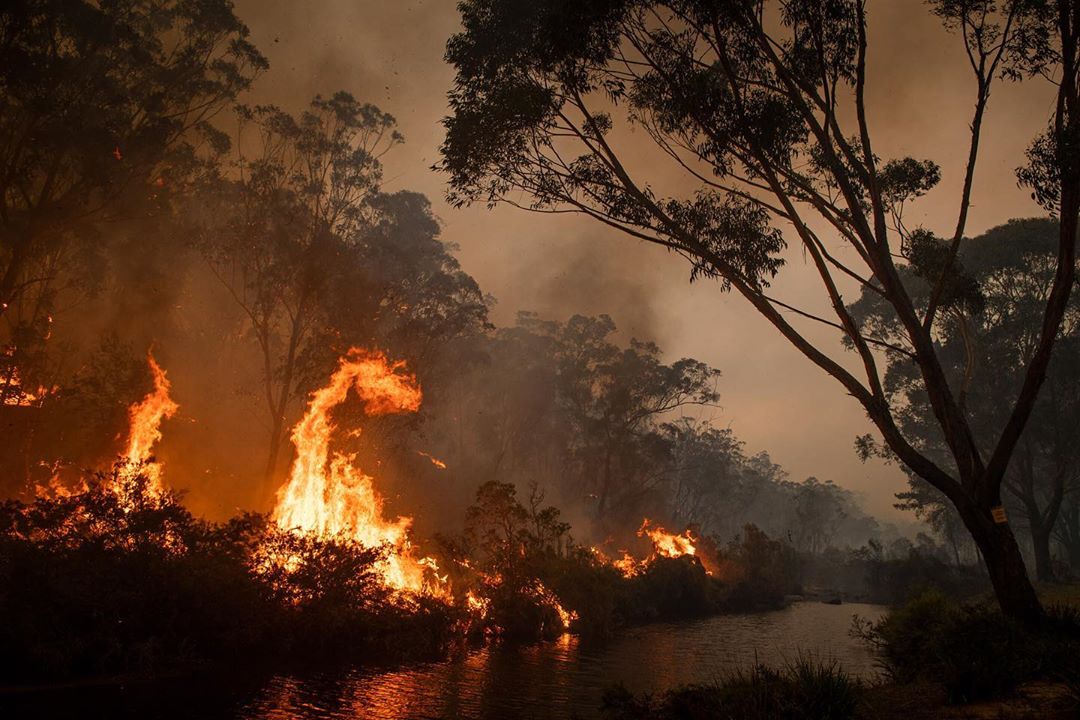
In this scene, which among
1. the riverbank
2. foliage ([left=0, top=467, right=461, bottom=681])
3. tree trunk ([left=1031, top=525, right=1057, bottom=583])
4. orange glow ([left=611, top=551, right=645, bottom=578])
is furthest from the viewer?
tree trunk ([left=1031, top=525, right=1057, bottom=583])

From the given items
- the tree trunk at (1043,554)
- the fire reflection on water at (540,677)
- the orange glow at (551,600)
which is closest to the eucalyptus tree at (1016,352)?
the tree trunk at (1043,554)

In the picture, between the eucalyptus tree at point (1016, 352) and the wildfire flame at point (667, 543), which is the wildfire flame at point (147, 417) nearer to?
the wildfire flame at point (667, 543)

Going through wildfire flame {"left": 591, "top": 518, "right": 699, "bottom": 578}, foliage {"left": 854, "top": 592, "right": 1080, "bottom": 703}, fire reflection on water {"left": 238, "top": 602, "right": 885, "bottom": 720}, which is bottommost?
fire reflection on water {"left": 238, "top": 602, "right": 885, "bottom": 720}

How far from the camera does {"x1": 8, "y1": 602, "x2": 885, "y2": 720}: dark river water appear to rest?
11.2m

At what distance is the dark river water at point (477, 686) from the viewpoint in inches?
440

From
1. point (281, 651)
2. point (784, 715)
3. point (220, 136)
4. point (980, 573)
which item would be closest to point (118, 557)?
point (281, 651)

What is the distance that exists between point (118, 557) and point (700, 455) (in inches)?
2936

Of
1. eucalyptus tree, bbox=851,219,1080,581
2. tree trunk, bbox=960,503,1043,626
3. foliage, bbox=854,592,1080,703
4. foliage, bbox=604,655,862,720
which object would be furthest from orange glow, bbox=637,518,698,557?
foliage, bbox=604,655,862,720

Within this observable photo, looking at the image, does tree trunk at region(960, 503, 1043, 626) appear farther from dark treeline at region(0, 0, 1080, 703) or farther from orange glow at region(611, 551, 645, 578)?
orange glow at region(611, 551, 645, 578)

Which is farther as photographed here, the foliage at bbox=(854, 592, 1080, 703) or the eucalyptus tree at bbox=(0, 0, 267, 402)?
the eucalyptus tree at bbox=(0, 0, 267, 402)

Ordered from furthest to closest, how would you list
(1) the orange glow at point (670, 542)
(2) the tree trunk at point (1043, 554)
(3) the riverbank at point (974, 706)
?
1. (1) the orange glow at point (670, 542)
2. (2) the tree trunk at point (1043, 554)
3. (3) the riverbank at point (974, 706)

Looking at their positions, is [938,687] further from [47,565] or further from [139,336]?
[139,336]

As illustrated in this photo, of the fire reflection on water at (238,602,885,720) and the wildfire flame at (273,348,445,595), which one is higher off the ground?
the wildfire flame at (273,348,445,595)

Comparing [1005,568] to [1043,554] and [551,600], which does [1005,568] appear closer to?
[551,600]
